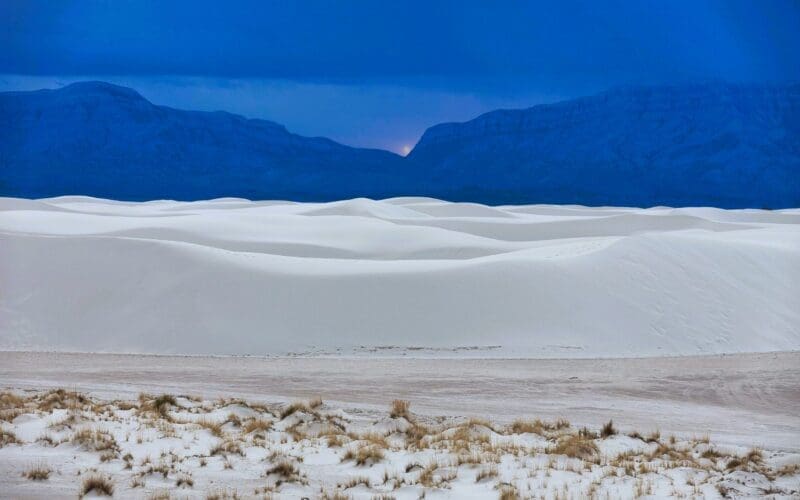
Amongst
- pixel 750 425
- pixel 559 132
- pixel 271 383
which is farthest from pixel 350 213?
pixel 559 132

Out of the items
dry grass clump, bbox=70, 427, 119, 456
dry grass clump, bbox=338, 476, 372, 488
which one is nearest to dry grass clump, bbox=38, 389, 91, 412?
dry grass clump, bbox=70, 427, 119, 456

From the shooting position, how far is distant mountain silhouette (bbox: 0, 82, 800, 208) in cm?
11256

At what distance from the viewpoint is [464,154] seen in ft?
426

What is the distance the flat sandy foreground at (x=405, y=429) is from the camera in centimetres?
808

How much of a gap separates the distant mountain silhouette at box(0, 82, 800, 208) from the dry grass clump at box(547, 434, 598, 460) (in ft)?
333

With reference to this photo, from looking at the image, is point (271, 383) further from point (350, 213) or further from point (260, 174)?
point (260, 174)

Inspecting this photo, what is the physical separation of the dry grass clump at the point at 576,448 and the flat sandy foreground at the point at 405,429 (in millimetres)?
21

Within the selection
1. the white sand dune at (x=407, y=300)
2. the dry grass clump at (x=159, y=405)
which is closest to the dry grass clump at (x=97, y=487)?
the dry grass clump at (x=159, y=405)

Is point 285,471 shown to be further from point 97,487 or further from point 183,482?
point 97,487

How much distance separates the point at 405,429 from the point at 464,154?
120352 mm

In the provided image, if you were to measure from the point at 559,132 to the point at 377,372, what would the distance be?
379 ft

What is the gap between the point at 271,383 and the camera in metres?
15.7

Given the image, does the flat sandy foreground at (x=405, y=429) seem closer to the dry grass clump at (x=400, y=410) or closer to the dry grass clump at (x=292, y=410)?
the dry grass clump at (x=292, y=410)

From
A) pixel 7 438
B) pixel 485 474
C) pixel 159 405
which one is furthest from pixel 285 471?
pixel 159 405
